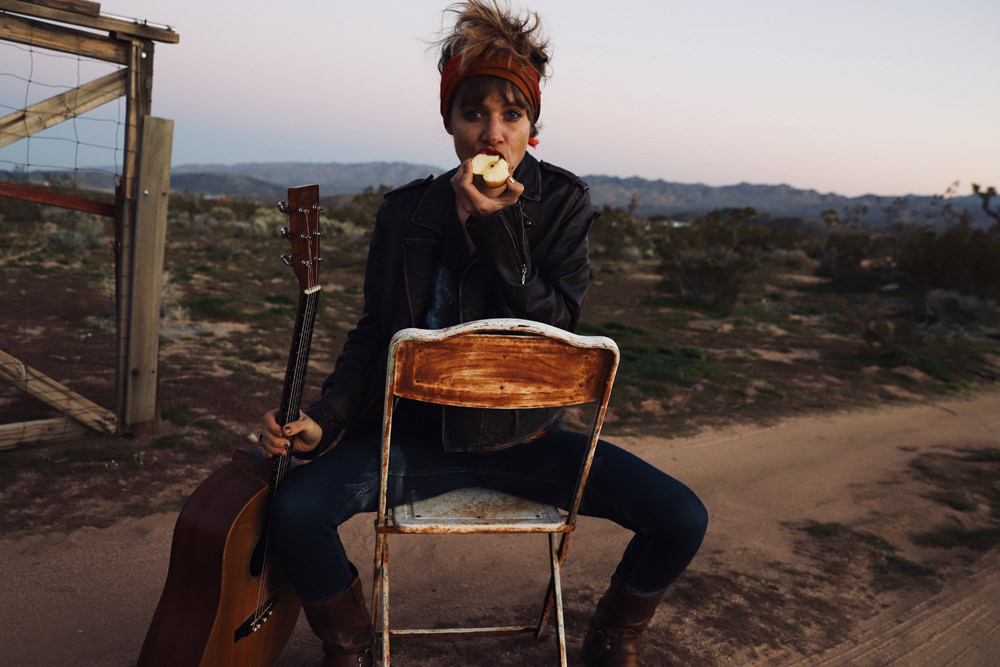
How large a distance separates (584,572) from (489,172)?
7.09 feet

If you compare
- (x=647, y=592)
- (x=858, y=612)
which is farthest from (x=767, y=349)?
(x=647, y=592)

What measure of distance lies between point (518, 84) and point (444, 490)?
1.22m

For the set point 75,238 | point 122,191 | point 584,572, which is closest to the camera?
point 584,572

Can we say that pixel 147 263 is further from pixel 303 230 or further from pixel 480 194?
pixel 480 194

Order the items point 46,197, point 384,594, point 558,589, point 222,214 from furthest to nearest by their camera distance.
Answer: point 222,214 → point 46,197 → point 558,589 → point 384,594

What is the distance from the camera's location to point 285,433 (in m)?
1.80

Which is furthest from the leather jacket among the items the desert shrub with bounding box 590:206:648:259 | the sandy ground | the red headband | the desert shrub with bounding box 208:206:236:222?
the desert shrub with bounding box 208:206:236:222

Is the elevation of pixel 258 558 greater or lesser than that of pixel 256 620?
greater

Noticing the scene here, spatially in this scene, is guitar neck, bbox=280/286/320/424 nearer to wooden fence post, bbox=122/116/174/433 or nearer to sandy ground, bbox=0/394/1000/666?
sandy ground, bbox=0/394/1000/666

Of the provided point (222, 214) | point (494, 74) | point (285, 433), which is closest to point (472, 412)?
point (285, 433)

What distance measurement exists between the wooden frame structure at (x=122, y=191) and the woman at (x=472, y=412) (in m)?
2.51

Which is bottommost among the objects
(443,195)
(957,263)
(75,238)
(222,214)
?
(75,238)

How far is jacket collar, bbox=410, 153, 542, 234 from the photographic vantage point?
6.95ft

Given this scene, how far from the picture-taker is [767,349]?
8.99m
